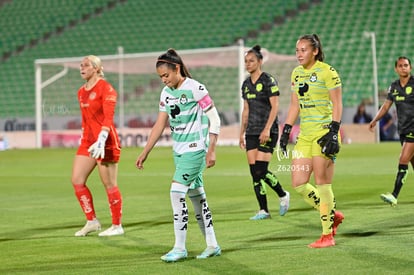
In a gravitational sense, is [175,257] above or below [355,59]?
below

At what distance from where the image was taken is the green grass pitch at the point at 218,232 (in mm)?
7270

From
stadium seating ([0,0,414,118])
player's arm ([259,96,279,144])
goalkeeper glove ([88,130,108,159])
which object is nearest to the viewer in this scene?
goalkeeper glove ([88,130,108,159])

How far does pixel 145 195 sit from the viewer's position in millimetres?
15398

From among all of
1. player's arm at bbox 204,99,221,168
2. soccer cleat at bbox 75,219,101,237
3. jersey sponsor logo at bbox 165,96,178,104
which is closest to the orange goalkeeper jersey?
soccer cleat at bbox 75,219,101,237

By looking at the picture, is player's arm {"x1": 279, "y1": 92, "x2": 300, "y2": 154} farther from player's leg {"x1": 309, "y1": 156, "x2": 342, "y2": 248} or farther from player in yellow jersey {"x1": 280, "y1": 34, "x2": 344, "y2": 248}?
player's leg {"x1": 309, "y1": 156, "x2": 342, "y2": 248}

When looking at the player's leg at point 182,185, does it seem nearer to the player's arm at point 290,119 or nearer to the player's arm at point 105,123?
the player's arm at point 290,119

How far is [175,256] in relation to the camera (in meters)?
7.55

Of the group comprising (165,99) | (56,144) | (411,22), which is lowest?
(56,144)

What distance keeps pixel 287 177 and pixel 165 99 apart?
1137 cm

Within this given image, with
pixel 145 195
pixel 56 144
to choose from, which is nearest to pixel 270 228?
pixel 145 195

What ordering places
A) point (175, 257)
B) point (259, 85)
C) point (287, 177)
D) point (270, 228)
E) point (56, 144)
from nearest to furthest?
point (175, 257)
point (270, 228)
point (259, 85)
point (287, 177)
point (56, 144)

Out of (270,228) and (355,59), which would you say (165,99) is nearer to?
(270,228)

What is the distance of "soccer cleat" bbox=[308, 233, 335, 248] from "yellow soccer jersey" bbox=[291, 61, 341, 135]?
3.41 feet

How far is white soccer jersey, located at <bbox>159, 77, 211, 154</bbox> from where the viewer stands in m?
7.71
